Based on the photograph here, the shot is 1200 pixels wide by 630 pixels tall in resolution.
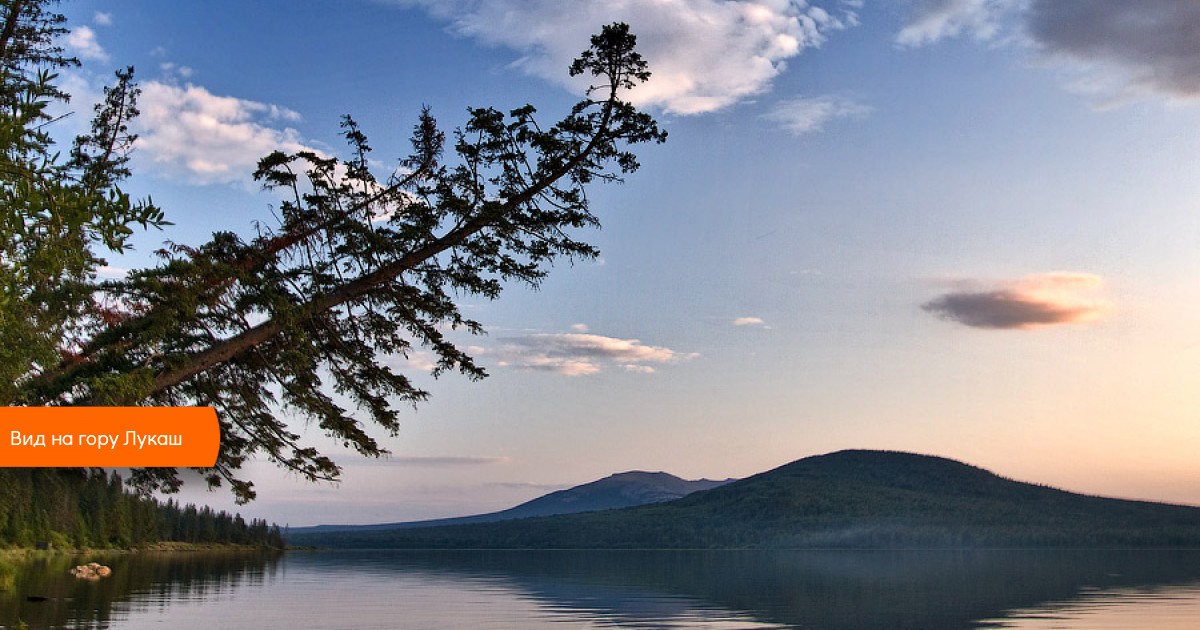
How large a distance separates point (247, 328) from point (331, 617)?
72.6 feet

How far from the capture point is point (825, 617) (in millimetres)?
42781

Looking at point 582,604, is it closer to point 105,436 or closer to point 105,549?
point 105,436

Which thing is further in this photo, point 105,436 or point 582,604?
point 582,604

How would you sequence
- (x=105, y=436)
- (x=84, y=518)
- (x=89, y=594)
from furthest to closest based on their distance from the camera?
(x=84, y=518), (x=89, y=594), (x=105, y=436)

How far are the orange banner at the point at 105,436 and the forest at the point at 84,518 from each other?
134 centimetres

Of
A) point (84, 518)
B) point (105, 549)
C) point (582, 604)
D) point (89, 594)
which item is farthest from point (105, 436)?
point (105, 549)

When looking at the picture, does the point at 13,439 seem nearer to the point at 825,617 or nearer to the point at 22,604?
the point at 22,604

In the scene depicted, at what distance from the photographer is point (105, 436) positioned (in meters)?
20.4

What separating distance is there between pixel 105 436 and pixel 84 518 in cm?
12338

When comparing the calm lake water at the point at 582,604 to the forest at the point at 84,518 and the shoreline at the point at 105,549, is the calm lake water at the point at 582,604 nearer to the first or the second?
the forest at the point at 84,518

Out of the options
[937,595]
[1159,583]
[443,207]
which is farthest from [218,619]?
[1159,583]

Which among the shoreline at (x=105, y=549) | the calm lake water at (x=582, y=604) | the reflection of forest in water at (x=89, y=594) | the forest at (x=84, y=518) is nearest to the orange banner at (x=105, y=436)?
the forest at (x=84, y=518)

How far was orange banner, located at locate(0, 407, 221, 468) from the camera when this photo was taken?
20.1 m

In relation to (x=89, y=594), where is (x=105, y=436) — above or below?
above
